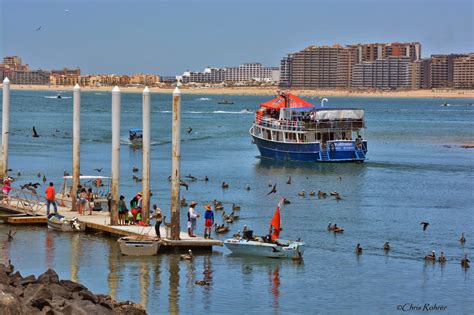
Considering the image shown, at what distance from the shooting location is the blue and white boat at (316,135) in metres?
68.4

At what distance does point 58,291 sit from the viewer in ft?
76.1

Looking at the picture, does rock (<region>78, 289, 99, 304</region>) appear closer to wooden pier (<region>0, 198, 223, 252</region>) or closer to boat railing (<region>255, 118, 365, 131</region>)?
wooden pier (<region>0, 198, 223, 252</region>)

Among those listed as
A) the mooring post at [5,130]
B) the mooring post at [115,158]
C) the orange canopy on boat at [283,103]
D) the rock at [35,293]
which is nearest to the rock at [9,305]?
the rock at [35,293]

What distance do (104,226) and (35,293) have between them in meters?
12.2

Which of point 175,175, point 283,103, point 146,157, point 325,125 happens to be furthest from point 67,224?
point 283,103

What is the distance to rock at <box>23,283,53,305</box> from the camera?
21.6 metres

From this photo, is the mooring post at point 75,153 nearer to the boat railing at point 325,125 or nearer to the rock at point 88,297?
the rock at point 88,297

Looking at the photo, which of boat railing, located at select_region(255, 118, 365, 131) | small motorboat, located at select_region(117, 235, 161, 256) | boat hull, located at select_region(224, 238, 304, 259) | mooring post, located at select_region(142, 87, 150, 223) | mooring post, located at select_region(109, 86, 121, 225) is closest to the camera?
small motorboat, located at select_region(117, 235, 161, 256)

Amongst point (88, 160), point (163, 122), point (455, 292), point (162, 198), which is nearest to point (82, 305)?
point (455, 292)

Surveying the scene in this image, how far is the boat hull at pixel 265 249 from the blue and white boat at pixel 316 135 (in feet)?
119

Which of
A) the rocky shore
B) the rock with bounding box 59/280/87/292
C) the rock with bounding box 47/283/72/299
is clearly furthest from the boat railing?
the rock with bounding box 47/283/72/299

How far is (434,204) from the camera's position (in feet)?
160

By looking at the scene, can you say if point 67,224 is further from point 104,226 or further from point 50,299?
point 50,299

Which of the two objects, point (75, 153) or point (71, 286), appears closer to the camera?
point (71, 286)
